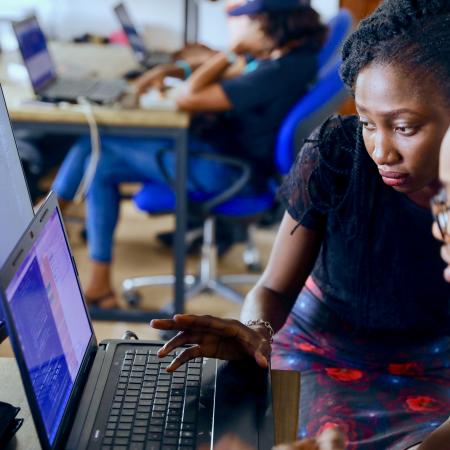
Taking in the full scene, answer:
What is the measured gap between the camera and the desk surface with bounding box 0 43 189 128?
2303mm

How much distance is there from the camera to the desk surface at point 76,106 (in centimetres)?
230

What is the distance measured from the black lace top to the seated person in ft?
3.66

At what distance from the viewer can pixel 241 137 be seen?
8.20 feet

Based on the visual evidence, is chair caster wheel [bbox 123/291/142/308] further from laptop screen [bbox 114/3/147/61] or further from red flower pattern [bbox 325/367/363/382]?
red flower pattern [bbox 325/367/363/382]

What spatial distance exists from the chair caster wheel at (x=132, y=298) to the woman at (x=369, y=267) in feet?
4.54

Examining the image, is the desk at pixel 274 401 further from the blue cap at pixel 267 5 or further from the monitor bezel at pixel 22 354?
the blue cap at pixel 267 5

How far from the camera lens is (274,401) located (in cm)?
103

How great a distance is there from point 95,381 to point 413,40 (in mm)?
631

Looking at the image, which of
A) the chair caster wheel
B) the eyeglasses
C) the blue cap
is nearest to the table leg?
the chair caster wheel

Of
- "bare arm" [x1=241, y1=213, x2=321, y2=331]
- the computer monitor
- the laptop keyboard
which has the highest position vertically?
the computer monitor

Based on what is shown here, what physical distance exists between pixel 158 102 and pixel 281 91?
0.39m

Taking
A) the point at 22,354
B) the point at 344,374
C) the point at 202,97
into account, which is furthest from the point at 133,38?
the point at 22,354

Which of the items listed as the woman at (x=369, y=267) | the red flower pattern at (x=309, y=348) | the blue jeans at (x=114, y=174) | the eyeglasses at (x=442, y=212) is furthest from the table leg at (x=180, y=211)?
the eyeglasses at (x=442, y=212)

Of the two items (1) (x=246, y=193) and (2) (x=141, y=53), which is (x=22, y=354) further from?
(2) (x=141, y=53)
